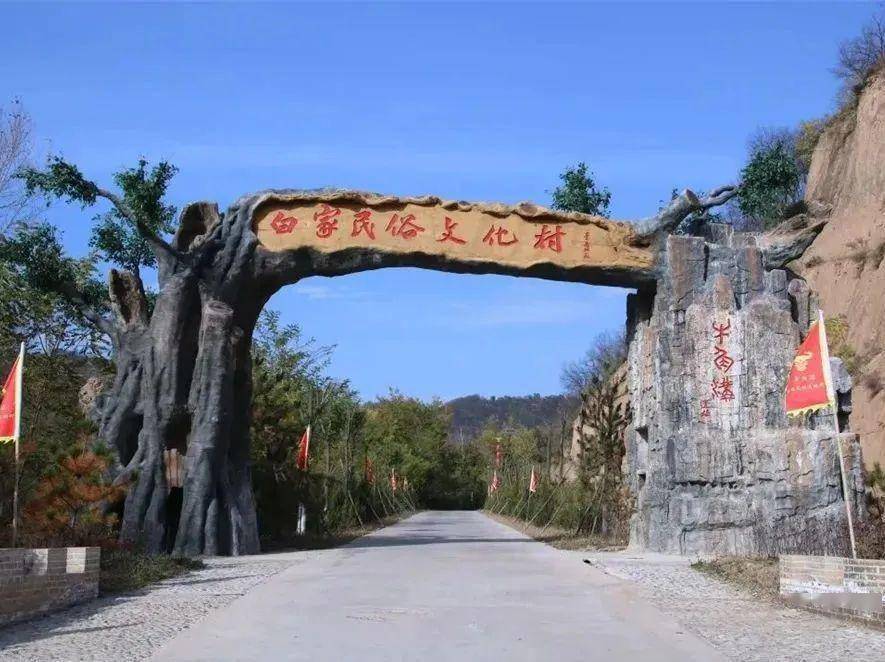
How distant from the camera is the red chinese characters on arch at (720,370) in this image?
47.7ft

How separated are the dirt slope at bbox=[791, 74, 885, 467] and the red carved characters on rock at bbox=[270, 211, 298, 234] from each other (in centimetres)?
1658

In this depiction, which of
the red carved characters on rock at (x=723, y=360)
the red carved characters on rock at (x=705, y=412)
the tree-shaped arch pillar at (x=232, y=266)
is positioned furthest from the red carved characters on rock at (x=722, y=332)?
the tree-shaped arch pillar at (x=232, y=266)

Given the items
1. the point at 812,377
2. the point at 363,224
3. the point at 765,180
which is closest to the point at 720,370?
the point at 765,180

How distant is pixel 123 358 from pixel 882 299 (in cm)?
2059

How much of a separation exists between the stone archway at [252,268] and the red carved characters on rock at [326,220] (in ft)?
0.06

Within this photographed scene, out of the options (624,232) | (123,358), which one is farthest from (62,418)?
(624,232)

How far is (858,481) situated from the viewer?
13875 millimetres

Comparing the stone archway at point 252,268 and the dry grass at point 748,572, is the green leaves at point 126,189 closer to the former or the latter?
the stone archway at point 252,268

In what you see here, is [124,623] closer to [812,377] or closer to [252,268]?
[812,377]

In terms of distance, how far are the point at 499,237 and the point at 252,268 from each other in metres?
3.50

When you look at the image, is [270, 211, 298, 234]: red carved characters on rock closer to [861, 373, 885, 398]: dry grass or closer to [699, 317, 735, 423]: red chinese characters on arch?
[699, 317, 735, 423]: red chinese characters on arch

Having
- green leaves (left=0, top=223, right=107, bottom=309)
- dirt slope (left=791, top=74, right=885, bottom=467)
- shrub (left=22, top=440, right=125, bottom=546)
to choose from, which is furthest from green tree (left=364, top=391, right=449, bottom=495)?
shrub (left=22, top=440, right=125, bottom=546)

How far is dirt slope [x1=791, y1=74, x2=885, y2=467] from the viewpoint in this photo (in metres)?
26.4

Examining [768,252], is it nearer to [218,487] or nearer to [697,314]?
[697,314]
